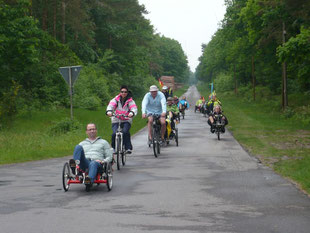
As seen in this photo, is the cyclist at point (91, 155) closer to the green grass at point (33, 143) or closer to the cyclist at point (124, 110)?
the cyclist at point (124, 110)

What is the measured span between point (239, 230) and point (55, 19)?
36952 mm

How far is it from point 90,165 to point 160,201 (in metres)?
1.58

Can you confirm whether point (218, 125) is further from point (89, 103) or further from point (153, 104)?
point (89, 103)

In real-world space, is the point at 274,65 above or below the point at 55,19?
below

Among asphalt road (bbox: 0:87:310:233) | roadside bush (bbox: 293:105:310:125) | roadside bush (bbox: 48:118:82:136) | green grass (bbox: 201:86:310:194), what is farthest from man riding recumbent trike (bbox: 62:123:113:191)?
roadside bush (bbox: 293:105:310:125)

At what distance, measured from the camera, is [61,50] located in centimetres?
3872

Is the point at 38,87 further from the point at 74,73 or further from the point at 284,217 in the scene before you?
the point at 284,217

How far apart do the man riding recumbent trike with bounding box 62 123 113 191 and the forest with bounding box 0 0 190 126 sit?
13.7m

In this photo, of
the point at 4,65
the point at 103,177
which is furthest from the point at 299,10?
the point at 103,177

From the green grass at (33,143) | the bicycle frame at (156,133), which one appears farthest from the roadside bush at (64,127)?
the bicycle frame at (156,133)

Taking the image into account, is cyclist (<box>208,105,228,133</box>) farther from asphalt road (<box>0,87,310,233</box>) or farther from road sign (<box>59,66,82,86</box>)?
asphalt road (<box>0,87,310,233</box>)

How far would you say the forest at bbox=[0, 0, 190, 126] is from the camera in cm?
2786

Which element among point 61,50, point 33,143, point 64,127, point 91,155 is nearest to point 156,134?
point 33,143

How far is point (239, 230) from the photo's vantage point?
19.5 feet
